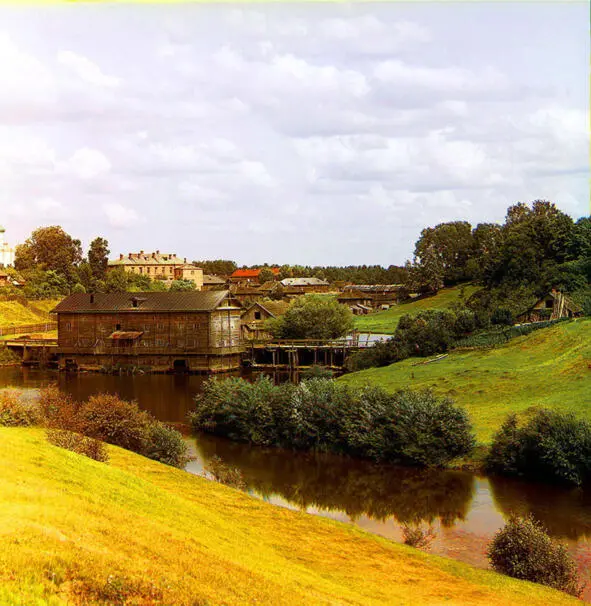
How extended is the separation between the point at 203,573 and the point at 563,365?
104 ft

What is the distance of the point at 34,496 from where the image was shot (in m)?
16.2

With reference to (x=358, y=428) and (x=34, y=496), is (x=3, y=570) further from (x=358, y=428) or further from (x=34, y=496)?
(x=358, y=428)

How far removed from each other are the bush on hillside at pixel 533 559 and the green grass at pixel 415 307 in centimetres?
6645

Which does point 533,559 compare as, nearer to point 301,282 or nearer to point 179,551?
point 179,551

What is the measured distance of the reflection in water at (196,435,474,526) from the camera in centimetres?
2714

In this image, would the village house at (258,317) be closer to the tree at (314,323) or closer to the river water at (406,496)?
the tree at (314,323)

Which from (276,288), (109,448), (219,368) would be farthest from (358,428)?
(276,288)

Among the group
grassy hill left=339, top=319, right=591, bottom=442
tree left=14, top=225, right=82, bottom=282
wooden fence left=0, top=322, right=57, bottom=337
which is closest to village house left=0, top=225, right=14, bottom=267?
tree left=14, top=225, right=82, bottom=282

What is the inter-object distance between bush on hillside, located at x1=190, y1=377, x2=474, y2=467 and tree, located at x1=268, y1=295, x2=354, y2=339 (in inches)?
1174

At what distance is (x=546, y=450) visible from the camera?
28828 mm

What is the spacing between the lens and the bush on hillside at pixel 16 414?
→ 27.3m

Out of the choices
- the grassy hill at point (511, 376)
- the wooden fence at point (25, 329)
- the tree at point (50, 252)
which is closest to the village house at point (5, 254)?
the tree at point (50, 252)

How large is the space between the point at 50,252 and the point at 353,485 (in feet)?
331

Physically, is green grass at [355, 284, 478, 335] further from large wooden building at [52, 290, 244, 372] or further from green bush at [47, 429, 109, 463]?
green bush at [47, 429, 109, 463]
